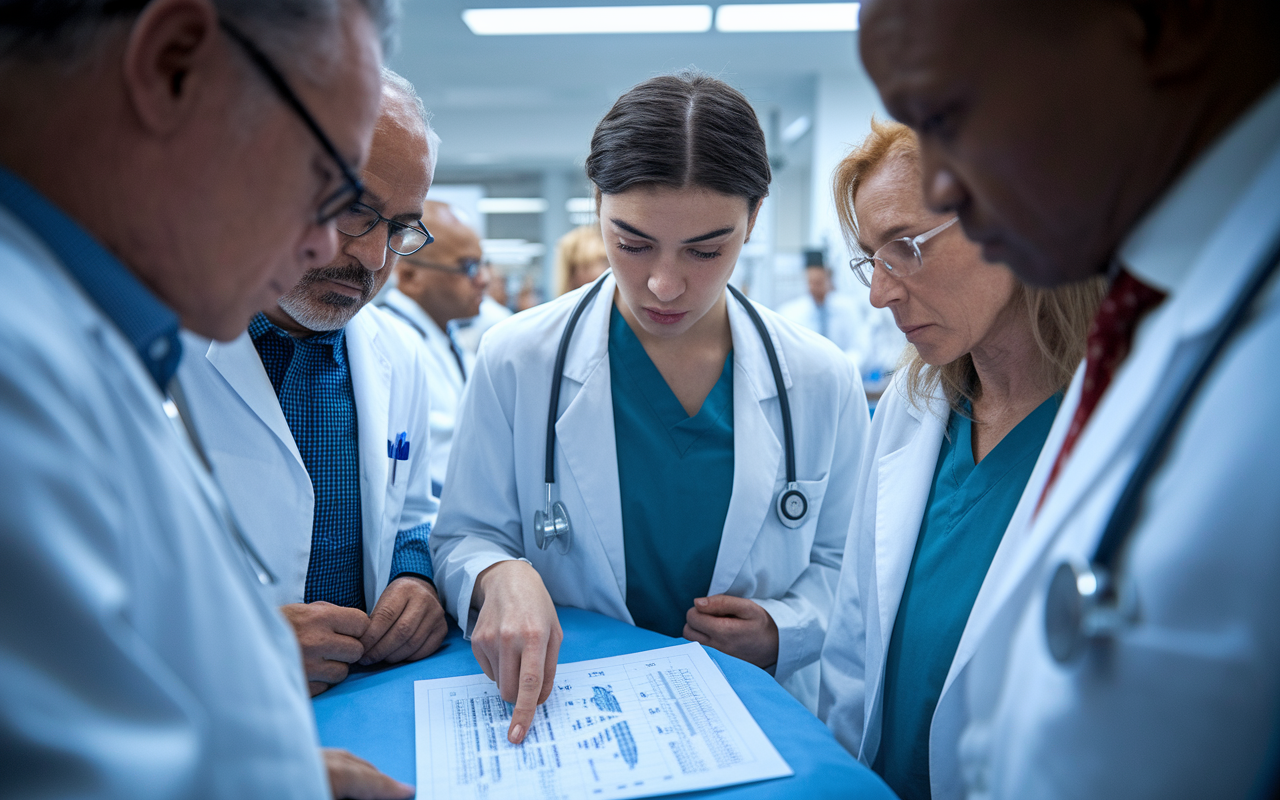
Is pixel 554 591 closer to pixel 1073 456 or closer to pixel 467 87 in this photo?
pixel 1073 456

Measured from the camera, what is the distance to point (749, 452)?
4.44ft

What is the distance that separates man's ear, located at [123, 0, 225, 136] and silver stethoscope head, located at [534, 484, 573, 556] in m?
0.88

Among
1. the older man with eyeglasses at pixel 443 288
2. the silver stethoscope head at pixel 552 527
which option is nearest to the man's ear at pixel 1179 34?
the silver stethoscope head at pixel 552 527

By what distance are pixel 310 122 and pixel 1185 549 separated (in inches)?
25.8

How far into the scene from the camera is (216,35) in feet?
1.65

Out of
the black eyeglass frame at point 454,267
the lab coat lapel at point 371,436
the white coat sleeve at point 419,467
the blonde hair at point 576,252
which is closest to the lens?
the lab coat lapel at point 371,436

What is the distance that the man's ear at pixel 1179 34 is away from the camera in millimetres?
486

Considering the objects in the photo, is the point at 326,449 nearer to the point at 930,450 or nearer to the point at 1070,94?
the point at 930,450

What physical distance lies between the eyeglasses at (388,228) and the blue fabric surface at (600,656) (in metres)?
0.70

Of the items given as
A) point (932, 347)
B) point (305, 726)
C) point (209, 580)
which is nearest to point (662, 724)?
point (305, 726)

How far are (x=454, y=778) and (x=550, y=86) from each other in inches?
286

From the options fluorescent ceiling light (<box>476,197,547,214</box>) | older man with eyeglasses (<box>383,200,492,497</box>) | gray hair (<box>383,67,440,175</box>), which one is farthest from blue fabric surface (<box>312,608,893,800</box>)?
fluorescent ceiling light (<box>476,197,547,214</box>)

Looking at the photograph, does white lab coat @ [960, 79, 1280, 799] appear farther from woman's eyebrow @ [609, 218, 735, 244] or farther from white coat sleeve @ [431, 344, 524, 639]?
white coat sleeve @ [431, 344, 524, 639]

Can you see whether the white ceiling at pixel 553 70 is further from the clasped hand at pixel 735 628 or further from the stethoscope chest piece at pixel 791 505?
the clasped hand at pixel 735 628
